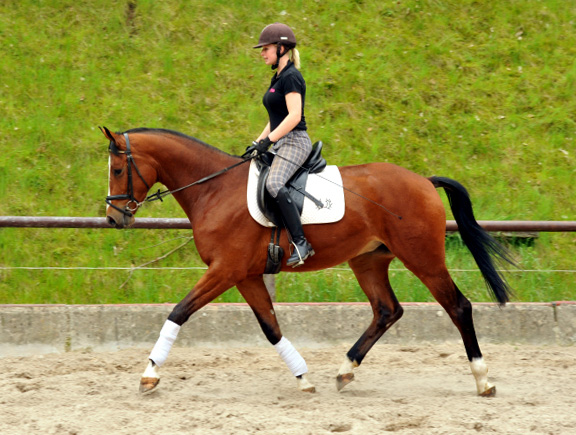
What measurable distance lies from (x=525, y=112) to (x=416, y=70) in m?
1.86

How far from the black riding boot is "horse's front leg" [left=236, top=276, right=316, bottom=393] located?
454 millimetres

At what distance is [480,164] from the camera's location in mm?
9391

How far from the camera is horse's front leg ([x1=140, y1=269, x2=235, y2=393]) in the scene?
4.98 m

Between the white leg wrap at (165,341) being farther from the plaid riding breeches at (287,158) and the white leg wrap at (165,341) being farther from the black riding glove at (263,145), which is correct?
the black riding glove at (263,145)

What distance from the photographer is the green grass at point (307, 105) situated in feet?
25.4

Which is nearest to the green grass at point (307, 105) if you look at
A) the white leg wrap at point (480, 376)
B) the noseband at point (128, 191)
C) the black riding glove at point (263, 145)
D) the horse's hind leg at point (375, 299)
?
the horse's hind leg at point (375, 299)

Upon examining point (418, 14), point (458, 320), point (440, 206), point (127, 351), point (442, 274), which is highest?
point (418, 14)

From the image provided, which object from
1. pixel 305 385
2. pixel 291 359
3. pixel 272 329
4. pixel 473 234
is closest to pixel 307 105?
pixel 473 234

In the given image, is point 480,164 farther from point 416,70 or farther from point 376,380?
point 376,380

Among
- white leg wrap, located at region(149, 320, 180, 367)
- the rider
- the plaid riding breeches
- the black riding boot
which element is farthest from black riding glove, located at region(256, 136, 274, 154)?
white leg wrap, located at region(149, 320, 180, 367)

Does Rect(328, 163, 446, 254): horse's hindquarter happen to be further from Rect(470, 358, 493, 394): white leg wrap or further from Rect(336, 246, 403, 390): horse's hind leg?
Rect(470, 358, 493, 394): white leg wrap

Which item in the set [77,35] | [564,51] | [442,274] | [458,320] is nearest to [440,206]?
[442,274]

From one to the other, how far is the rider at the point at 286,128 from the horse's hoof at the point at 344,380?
103 cm

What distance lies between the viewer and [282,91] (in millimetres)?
5160
